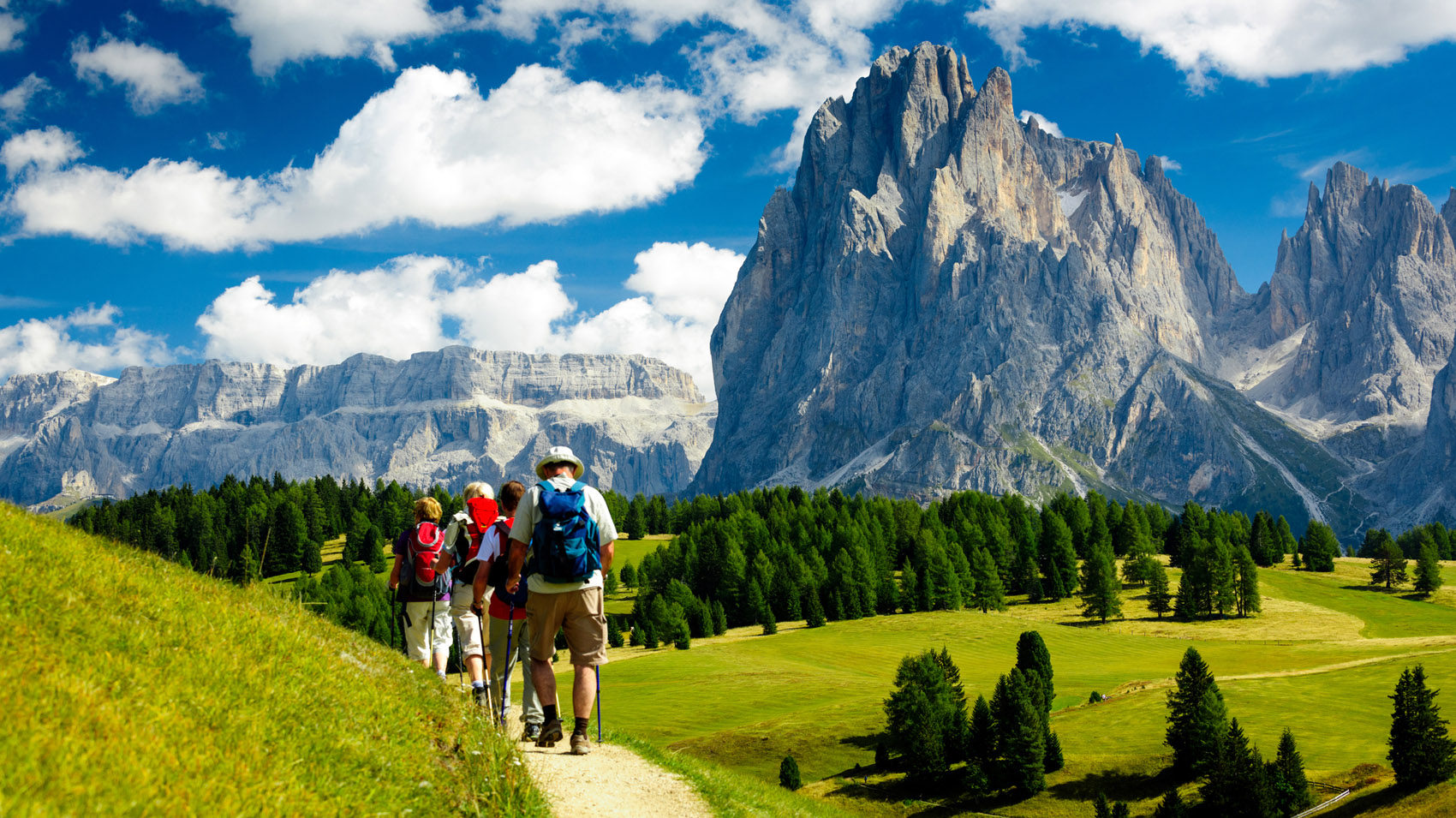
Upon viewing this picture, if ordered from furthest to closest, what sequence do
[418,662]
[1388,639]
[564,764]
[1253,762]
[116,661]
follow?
[1388,639], [1253,762], [418,662], [564,764], [116,661]

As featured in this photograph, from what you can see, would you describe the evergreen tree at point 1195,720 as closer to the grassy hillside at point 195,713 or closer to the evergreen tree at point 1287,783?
the evergreen tree at point 1287,783

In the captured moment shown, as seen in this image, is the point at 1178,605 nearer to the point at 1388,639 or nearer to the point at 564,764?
the point at 1388,639

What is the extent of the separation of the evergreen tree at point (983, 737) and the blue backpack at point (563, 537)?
179 feet

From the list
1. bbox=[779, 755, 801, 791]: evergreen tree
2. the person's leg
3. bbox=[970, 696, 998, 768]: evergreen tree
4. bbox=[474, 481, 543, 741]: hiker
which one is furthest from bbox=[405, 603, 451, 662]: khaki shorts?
bbox=[970, 696, 998, 768]: evergreen tree

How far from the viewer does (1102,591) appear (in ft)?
366

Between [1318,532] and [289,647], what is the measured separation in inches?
6784

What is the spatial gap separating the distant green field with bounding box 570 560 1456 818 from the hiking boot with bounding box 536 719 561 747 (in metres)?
24.5

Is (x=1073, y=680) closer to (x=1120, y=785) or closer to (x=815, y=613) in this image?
(x=1120, y=785)

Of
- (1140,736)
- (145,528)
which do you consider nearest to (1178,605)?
(1140,736)

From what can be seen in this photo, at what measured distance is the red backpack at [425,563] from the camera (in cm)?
1759

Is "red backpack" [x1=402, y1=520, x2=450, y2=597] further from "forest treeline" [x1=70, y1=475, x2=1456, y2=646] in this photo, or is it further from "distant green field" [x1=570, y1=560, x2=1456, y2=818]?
"forest treeline" [x1=70, y1=475, x2=1456, y2=646]

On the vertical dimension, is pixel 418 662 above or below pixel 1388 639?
above

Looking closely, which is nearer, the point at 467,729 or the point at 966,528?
the point at 467,729

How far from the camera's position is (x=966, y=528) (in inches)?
5600
